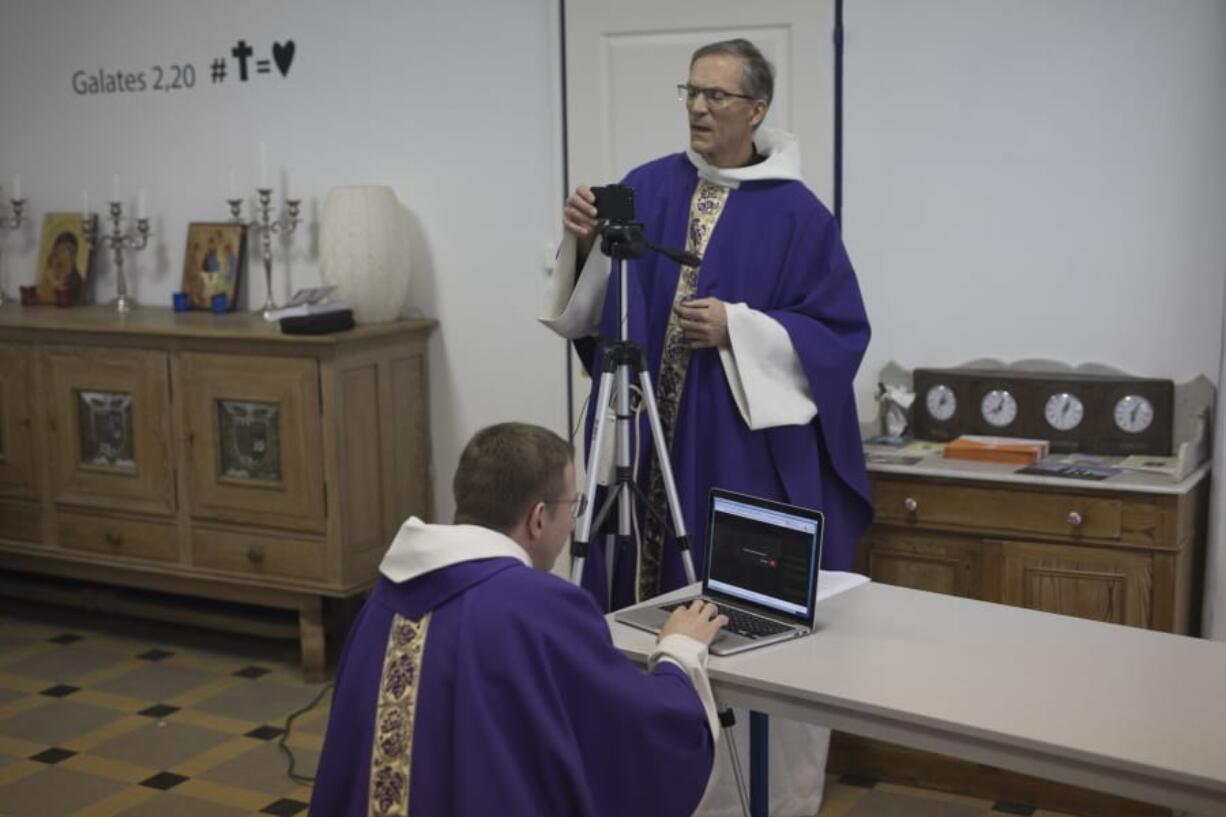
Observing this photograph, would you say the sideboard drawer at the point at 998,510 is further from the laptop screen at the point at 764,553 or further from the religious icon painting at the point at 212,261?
the religious icon painting at the point at 212,261

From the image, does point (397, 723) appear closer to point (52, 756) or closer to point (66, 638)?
point (52, 756)

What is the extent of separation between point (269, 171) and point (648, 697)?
3.49 metres

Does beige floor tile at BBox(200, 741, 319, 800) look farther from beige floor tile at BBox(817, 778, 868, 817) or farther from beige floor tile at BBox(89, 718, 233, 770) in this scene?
beige floor tile at BBox(817, 778, 868, 817)

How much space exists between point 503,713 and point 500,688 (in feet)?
0.11

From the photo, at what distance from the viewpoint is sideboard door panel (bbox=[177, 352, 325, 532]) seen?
4695 mm

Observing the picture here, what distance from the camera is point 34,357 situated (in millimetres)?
5188

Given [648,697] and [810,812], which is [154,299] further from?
[648,697]

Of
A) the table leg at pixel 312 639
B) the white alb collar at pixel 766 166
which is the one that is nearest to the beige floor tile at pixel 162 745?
the table leg at pixel 312 639

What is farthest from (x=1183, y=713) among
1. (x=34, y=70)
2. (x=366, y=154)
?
(x=34, y=70)

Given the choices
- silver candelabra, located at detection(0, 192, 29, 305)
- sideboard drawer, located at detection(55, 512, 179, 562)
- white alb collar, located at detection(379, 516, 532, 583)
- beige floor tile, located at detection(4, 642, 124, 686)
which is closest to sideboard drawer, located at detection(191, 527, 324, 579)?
sideboard drawer, located at detection(55, 512, 179, 562)

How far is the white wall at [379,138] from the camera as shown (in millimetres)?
4852

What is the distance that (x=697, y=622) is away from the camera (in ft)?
8.30

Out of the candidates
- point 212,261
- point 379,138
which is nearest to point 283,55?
point 379,138

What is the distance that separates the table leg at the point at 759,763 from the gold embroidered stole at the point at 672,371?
0.87 metres
